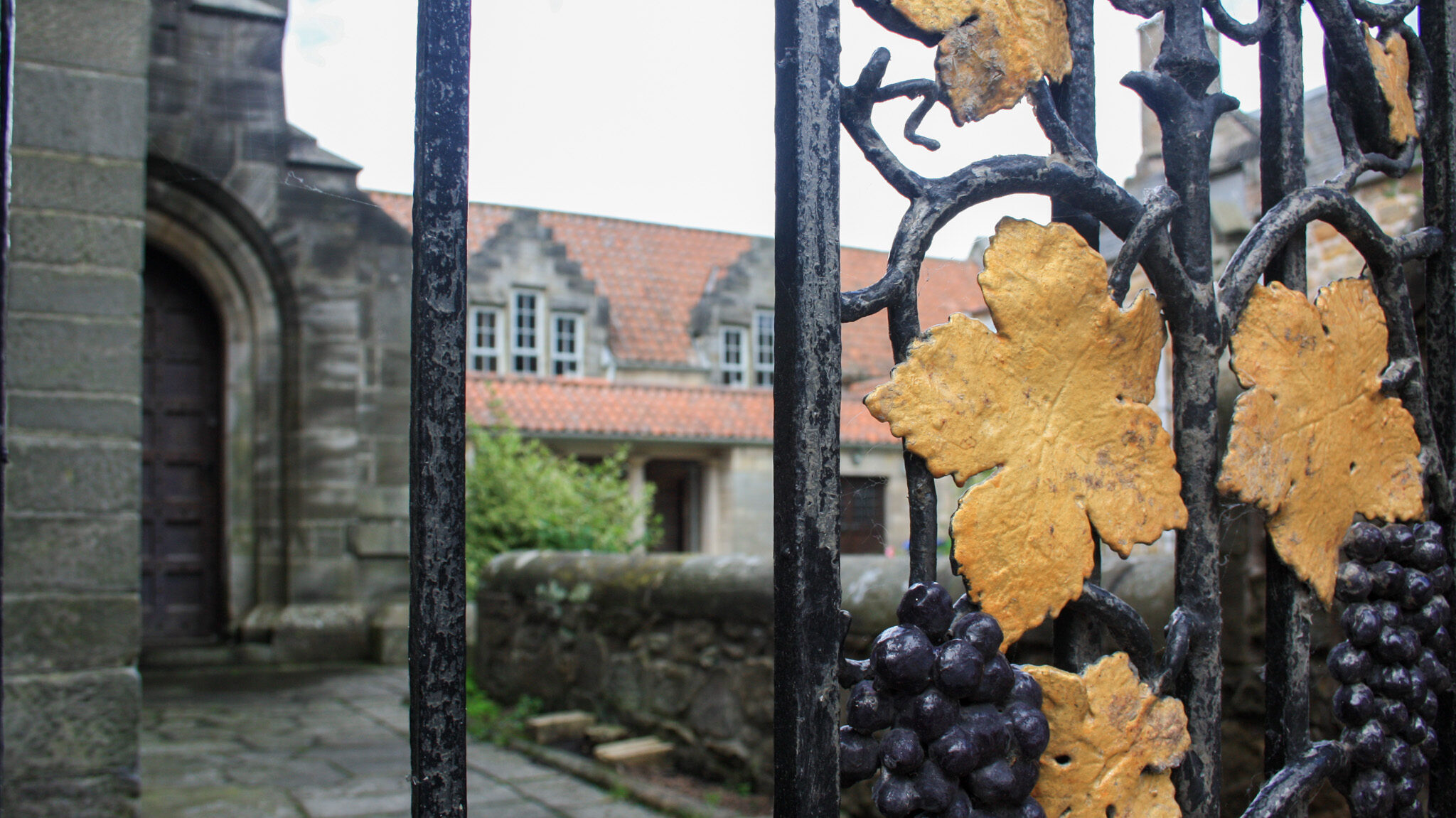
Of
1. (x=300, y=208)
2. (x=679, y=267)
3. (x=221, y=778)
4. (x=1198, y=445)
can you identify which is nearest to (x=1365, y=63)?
(x=1198, y=445)

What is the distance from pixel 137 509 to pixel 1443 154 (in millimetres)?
3188

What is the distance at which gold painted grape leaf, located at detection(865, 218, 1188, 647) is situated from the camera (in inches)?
36.0

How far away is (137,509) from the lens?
3074 mm

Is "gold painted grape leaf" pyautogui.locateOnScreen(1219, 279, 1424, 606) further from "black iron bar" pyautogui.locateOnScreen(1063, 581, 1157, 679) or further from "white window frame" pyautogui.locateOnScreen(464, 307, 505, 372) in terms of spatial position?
"white window frame" pyautogui.locateOnScreen(464, 307, 505, 372)

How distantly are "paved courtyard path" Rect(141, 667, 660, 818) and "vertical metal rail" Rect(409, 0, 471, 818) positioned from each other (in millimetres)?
3006

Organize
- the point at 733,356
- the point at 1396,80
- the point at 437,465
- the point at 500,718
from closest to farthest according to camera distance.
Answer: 1. the point at 437,465
2. the point at 1396,80
3. the point at 500,718
4. the point at 733,356

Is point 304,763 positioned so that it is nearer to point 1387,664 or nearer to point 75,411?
point 75,411

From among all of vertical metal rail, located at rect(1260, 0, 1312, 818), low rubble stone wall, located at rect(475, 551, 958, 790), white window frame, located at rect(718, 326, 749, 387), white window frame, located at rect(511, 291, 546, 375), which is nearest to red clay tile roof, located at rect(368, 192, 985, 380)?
white window frame, located at rect(718, 326, 749, 387)

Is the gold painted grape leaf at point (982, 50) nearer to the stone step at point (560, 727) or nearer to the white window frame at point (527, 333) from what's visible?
the stone step at point (560, 727)

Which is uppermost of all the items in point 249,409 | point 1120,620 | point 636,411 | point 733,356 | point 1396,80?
point 733,356

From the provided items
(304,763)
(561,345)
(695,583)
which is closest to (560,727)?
(304,763)

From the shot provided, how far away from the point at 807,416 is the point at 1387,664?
92 centimetres

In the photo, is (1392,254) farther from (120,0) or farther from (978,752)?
(120,0)

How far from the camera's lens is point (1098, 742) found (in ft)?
3.28
